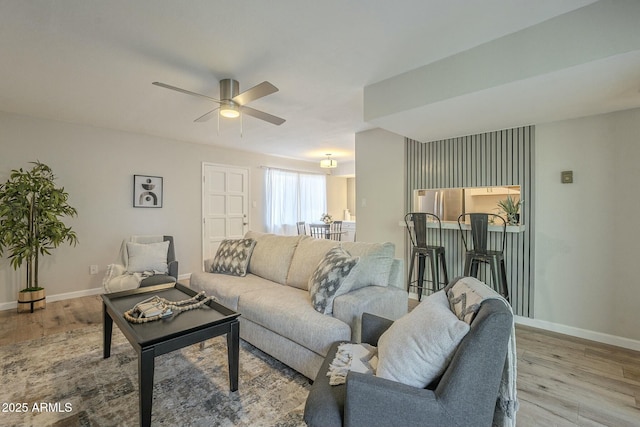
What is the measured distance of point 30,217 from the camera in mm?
3354

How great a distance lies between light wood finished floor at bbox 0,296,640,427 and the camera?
1739 millimetres

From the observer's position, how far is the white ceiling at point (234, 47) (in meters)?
1.76

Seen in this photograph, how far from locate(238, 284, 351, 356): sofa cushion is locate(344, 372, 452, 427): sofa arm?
731 millimetres

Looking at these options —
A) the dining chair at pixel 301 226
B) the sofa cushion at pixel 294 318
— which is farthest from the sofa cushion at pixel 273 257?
the dining chair at pixel 301 226

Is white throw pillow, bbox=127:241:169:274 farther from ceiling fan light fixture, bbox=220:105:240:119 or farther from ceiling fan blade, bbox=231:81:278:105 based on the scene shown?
ceiling fan blade, bbox=231:81:278:105

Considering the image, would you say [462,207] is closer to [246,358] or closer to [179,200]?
[246,358]

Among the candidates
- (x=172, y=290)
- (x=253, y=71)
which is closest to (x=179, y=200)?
(x=172, y=290)

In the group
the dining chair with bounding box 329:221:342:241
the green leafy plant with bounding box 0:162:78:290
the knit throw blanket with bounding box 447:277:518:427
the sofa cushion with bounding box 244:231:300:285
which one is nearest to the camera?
the knit throw blanket with bounding box 447:277:518:427

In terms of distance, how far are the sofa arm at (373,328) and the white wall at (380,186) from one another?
8.28 feet

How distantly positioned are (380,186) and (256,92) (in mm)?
2519

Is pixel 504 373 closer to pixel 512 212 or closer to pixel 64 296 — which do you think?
pixel 512 212

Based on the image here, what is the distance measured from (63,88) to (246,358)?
314cm

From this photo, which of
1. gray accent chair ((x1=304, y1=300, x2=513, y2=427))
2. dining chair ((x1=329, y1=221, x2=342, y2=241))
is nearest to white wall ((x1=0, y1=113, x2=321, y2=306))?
dining chair ((x1=329, y1=221, x2=342, y2=241))

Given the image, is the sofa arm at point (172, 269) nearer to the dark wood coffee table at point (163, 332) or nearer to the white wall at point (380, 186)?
the dark wood coffee table at point (163, 332)
